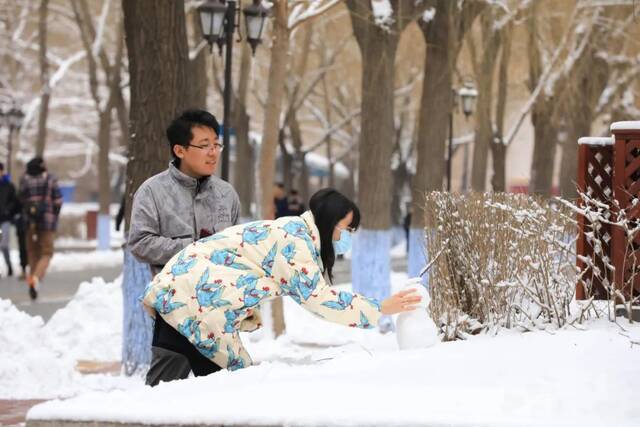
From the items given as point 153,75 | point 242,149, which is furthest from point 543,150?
point 153,75

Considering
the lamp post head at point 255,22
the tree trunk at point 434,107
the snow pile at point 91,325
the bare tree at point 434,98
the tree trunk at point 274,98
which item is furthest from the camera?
the tree trunk at point 434,107

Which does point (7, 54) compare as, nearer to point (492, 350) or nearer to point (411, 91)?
point (411, 91)

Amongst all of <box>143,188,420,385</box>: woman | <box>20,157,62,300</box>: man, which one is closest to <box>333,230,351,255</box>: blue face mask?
<box>143,188,420,385</box>: woman

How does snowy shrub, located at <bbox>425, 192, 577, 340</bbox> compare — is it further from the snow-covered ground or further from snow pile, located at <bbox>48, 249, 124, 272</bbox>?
snow pile, located at <bbox>48, 249, 124, 272</bbox>

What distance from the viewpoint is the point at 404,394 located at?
605 centimetres

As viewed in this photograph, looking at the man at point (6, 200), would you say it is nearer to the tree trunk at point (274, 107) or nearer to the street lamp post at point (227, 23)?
the street lamp post at point (227, 23)

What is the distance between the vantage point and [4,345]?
10727 mm

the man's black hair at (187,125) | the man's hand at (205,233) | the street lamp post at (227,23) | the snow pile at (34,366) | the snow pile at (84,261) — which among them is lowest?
the snow pile at (84,261)

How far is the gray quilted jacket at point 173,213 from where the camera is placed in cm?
675

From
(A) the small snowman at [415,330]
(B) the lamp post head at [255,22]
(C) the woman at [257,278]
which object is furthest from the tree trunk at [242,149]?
(C) the woman at [257,278]

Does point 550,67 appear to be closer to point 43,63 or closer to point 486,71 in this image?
point 486,71

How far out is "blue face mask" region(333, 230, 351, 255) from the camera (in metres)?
6.20

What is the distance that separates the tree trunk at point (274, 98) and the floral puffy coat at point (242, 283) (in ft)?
32.2

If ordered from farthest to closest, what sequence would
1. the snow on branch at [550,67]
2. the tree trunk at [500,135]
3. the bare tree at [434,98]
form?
the tree trunk at [500,135]
the snow on branch at [550,67]
the bare tree at [434,98]
